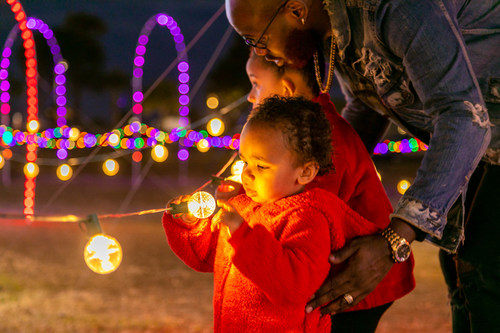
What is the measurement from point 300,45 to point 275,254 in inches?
33.7

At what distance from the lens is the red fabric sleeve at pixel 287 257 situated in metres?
1.39

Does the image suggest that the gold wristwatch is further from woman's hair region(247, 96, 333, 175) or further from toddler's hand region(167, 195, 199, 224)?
toddler's hand region(167, 195, 199, 224)

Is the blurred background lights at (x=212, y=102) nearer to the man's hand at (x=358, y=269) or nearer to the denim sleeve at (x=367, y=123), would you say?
the denim sleeve at (x=367, y=123)

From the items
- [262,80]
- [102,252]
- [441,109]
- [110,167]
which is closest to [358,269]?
[441,109]

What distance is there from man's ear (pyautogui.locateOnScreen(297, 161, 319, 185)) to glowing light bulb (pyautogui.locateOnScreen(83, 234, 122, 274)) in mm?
587

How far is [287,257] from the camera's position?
141 centimetres

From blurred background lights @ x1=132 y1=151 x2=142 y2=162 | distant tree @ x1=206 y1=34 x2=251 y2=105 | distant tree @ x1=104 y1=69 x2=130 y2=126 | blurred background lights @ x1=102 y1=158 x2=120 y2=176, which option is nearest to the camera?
blurred background lights @ x1=102 y1=158 x2=120 y2=176

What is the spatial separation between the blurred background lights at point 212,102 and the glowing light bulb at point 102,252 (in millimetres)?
21030

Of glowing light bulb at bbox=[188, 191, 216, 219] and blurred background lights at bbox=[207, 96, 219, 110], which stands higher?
blurred background lights at bbox=[207, 96, 219, 110]

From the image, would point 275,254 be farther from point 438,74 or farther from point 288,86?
point 288,86

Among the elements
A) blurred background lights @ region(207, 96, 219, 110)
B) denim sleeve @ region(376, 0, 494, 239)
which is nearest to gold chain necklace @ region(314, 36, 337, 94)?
denim sleeve @ region(376, 0, 494, 239)

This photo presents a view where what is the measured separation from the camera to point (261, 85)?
92.7 inches

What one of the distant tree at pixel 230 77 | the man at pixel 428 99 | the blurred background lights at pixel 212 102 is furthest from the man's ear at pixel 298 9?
the blurred background lights at pixel 212 102

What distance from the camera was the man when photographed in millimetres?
1425
